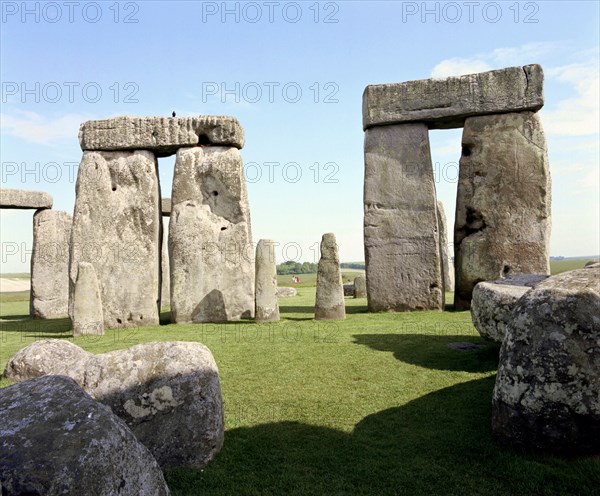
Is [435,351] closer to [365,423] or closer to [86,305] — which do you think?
[365,423]

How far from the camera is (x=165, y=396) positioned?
11.9 feet

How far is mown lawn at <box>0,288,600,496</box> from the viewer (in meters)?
3.35

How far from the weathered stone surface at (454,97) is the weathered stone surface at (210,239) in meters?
3.41

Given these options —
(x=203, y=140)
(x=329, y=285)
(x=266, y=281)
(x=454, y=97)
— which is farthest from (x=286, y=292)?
(x=454, y=97)

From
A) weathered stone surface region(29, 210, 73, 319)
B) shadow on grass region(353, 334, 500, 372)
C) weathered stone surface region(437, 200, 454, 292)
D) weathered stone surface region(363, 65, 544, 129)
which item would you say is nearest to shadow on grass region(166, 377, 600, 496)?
shadow on grass region(353, 334, 500, 372)

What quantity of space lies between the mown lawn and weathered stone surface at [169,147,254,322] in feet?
9.58

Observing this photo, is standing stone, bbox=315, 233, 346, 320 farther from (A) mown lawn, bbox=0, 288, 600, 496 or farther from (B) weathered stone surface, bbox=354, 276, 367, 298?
(B) weathered stone surface, bbox=354, 276, 367, 298

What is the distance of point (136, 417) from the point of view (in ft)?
11.8

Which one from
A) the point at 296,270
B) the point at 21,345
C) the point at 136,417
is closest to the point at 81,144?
the point at 21,345

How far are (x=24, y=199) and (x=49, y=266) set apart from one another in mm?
2078

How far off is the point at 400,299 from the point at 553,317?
799 centimetres

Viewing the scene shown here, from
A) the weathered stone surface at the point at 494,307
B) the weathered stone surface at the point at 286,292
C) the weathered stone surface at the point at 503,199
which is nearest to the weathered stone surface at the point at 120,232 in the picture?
the weathered stone surface at the point at 503,199

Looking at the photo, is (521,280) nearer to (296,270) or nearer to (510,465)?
(510,465)

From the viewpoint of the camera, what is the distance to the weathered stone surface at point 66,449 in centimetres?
218
